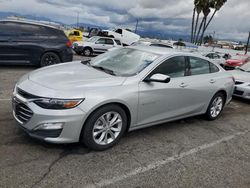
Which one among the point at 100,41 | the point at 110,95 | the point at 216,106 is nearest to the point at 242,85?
the point at 216,106

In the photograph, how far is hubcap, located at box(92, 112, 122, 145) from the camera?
3.36 meters

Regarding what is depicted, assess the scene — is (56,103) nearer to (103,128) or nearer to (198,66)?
(103,128)

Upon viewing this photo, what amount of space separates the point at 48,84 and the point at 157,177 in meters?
1.89

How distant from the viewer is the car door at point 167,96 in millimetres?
3744

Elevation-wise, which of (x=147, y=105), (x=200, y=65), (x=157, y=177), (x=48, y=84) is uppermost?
(x=200, y=65)

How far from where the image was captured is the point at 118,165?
316 centimetres

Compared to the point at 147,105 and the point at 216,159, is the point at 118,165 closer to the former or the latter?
the point at 147,105

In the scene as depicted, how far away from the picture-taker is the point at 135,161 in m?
3.30

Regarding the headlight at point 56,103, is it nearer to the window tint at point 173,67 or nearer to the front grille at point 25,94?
the front grille at point 25,94

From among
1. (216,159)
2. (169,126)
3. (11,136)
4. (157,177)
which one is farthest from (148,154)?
(11,136)

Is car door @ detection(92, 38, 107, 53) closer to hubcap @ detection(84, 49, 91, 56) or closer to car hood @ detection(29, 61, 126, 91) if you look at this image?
hubcap @ detection(84, 49, 91, 56)

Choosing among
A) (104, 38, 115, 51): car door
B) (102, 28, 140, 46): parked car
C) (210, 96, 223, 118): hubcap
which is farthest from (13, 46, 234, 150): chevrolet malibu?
(102, 28, 140, 46): parked car

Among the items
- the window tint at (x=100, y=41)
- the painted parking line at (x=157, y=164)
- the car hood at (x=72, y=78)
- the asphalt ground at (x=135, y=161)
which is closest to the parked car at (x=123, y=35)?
the window tint at (x=100, y=41)

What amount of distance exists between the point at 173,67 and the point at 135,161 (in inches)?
73.6
